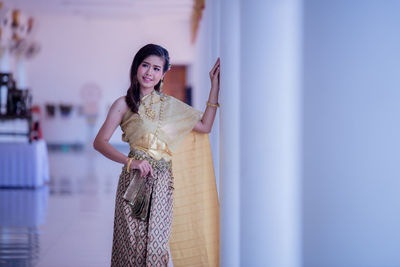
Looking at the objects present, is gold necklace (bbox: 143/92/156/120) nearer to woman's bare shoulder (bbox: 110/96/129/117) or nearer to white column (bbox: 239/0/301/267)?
woman's bare shoulder (bbox: 110/96/129/117)

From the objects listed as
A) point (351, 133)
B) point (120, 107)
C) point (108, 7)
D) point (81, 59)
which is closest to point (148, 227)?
point (120, 107)

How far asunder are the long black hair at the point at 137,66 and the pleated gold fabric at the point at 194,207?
1.25ft

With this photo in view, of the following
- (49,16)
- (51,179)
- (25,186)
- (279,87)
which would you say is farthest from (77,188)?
(49,16)

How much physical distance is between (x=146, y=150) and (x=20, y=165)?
6148 millimetres

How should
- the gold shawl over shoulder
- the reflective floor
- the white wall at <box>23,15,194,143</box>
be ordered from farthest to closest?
the white wall at <box>23,15,194,143</box>, the reflective floor, the gold shawl over shoulder

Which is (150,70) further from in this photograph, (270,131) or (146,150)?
(270,131)

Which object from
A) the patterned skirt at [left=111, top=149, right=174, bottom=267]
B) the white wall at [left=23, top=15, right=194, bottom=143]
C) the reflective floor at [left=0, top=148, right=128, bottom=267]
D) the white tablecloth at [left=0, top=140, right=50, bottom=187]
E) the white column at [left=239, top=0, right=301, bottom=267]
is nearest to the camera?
the white column at [left=239, top=0, right=301, bottom=267]

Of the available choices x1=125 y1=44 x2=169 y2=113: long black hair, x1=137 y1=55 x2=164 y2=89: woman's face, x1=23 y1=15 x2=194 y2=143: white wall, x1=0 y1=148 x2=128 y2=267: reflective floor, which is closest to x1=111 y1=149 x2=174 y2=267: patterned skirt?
x1=125 y1=44 x2=169 y2=113: long black hair

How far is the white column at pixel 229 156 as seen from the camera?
270cm

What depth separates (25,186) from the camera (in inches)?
330

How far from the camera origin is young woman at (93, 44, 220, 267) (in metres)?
2.64

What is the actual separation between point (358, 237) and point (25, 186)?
6420 mm

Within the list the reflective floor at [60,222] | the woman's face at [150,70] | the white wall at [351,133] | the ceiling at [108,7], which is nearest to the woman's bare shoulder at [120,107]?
the woman's face at [150,70]

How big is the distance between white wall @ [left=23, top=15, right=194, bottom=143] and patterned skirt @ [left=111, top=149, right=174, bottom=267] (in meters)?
15.1
